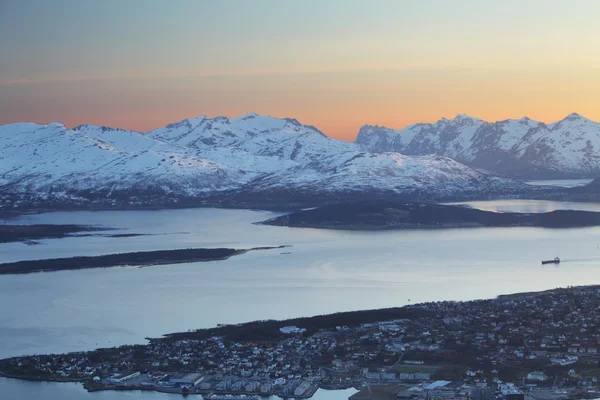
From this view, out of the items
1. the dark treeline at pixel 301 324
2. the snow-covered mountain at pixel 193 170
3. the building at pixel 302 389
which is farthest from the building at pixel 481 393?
the snow-covered mountain at pixel 193 170

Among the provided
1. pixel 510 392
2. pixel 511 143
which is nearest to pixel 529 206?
pixel 510 392

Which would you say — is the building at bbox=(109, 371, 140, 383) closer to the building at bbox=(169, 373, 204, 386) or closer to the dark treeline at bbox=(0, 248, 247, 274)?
the building at bbox=(169, 373, 204, 386)

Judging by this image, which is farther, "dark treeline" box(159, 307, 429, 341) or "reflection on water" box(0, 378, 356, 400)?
"dark treeline" box(159, 307, 429, 341)

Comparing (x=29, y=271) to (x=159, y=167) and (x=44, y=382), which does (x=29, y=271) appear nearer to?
(x=44, y=382)

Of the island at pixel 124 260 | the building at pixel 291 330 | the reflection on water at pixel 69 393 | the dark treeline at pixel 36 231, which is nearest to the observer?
the reflection on water at pixel 69 393

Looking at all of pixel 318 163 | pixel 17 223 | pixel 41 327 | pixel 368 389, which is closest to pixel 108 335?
pixel 41 327

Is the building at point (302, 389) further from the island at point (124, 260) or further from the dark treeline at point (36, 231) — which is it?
the dark treeline at point (36, 231)

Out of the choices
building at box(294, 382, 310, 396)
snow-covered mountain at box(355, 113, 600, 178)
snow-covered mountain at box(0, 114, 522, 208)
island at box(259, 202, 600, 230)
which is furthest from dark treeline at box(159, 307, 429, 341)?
snow-covered mountain at box(355, 113, 600, 178)
